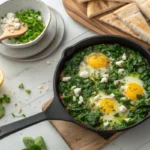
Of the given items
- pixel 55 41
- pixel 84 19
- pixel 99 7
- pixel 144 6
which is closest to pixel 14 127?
pixel 55 41

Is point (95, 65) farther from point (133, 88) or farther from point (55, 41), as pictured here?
point (55, 41)

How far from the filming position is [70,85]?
10.1ft

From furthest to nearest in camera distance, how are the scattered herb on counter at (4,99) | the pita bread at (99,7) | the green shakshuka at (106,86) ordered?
the pita bread at (99,7), the scattered herb on counter at (4,99), the green shakshuka at (106,86)

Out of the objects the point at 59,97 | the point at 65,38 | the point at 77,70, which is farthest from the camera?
the point at 65,38

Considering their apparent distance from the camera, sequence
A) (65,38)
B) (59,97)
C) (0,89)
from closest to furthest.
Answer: (59,97)
(0,89)
(65,38)

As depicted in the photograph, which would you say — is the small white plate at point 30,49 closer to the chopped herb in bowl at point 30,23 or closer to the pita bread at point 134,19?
the chopped herb in bowl at point 30,23

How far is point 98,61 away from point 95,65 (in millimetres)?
41

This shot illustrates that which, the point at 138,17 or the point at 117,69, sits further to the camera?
the point at 138,17

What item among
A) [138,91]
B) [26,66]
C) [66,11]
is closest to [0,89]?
[26,66]

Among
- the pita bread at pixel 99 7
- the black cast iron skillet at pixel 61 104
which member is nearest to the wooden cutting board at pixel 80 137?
the black cast iron skillet at pixel 61 104

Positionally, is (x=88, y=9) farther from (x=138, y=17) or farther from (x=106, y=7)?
(x=138, y=17)

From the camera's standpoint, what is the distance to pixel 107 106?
9.62 feet

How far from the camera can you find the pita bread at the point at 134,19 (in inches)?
131

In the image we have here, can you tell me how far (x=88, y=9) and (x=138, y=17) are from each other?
0.47 metres
